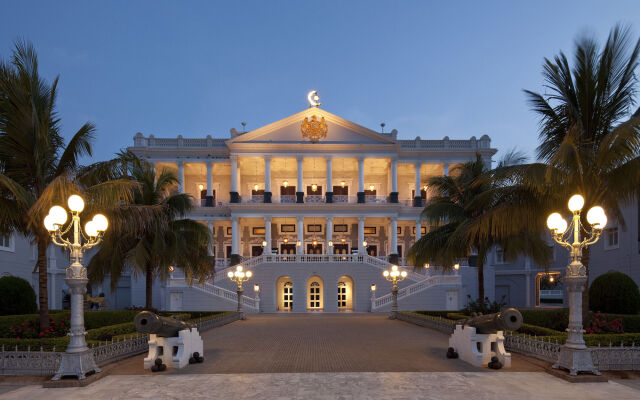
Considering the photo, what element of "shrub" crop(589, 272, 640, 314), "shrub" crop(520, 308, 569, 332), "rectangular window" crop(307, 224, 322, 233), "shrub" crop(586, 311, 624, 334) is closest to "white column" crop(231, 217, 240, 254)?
"rectangular window" crop(307, 224, 322, 233)

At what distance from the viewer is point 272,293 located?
31.2 m

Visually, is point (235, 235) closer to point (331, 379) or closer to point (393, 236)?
point (393, 236)

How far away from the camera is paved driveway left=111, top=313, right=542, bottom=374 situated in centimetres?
1043

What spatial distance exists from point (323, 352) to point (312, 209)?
25.2 m

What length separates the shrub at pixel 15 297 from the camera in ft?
49.1

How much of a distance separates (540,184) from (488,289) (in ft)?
92.3

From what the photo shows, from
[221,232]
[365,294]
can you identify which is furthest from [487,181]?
[221,232]

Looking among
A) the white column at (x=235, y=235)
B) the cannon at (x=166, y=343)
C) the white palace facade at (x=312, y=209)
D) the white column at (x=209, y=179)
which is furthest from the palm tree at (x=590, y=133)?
the white column at (x=209, y=179)

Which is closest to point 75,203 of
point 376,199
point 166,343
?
point 166,343

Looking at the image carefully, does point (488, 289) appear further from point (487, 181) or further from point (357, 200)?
point (487, 181)

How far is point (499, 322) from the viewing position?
10008 millimetres

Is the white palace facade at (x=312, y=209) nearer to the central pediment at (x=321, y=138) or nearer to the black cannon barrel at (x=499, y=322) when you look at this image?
the central pediment at (x=321, y=138)

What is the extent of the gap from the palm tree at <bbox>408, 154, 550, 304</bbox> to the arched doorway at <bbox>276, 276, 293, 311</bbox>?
1476cm

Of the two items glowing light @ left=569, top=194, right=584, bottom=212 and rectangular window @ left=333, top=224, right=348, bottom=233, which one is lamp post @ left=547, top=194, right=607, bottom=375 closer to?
glowing light @ left=569, top=194, right=584, bottom=212
